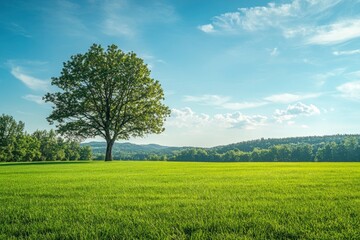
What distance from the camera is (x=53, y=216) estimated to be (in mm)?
5344

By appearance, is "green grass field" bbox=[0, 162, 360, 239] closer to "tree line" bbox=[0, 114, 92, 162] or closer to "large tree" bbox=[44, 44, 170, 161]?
"large tree" bbox=[44, 44, 170, 161]

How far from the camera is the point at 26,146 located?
90.6 meters

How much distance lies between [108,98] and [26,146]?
64328mm

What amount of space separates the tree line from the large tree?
28625 mm

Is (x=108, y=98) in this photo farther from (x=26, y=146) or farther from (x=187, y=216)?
(x=26, y=146)

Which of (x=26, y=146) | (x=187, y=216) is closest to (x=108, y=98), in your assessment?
(x=187, y=216)

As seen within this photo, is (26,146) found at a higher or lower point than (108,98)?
lower

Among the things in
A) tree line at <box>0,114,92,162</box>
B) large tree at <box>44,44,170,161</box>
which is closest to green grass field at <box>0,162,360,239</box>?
large tree at <box>44,44,170,161</box>

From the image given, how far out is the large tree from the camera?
39.4 m

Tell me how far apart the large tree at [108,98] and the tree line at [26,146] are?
1127 inches

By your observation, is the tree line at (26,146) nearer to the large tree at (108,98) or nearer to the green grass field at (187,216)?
the large tree at (108,98)

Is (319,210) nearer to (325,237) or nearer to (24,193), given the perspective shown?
(325,237)

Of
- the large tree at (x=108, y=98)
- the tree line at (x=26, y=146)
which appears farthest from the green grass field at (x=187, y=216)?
the tree line at (x=26, y=146)

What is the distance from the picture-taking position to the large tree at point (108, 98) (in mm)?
39438
